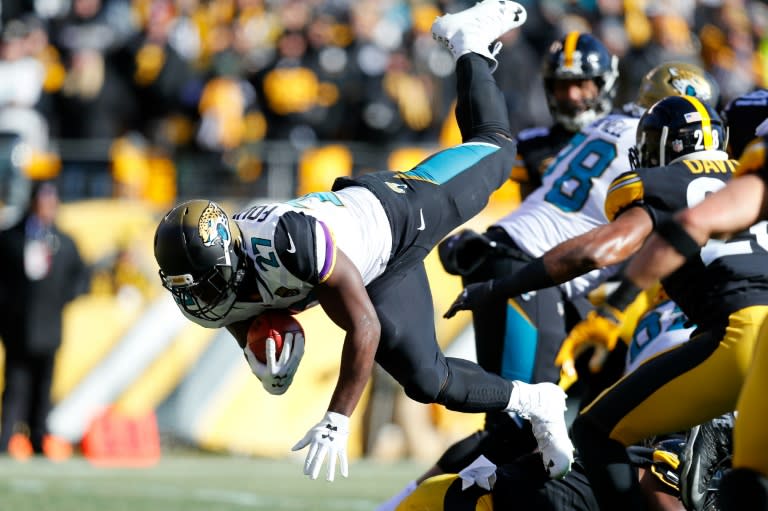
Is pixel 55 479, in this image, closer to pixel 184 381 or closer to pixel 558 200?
pixel 184 381

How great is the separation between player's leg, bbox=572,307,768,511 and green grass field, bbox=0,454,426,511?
10.8ft

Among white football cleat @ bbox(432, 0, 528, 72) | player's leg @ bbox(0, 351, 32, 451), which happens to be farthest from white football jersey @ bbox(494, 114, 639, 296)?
player's leg @ bbox(0, 351, 32, 451)

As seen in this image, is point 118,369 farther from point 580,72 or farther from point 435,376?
point 435,376

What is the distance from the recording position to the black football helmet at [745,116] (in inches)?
238

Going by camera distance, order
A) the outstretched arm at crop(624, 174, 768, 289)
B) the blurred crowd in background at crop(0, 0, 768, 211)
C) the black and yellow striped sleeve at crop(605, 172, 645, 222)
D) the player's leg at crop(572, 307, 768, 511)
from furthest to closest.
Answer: the blurred crowd in background at crop(0, 0, 768, 211) < the player's leg at crop(572, 307, 768, 511) < the black and yellow striped sleeve at crop(605, 172, 645, 222) < the outstretched arm at crop(624, 174, 768, 289)

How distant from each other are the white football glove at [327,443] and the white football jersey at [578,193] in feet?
5.79

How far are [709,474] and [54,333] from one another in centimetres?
740

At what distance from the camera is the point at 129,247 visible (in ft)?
38.2

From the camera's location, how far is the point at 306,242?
16.1 ft

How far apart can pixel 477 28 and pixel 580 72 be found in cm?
72

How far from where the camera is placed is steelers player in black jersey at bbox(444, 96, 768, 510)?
468 centimetres

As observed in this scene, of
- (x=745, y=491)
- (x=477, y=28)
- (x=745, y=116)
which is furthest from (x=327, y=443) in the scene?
(x=745, y=116)

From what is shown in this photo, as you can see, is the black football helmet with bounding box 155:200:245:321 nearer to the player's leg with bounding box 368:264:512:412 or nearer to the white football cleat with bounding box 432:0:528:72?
the player's leg with bounding box 368:264:512:412

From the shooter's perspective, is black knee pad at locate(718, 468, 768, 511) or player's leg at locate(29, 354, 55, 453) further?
player's leg at locate(29, 354, 55, 453)
